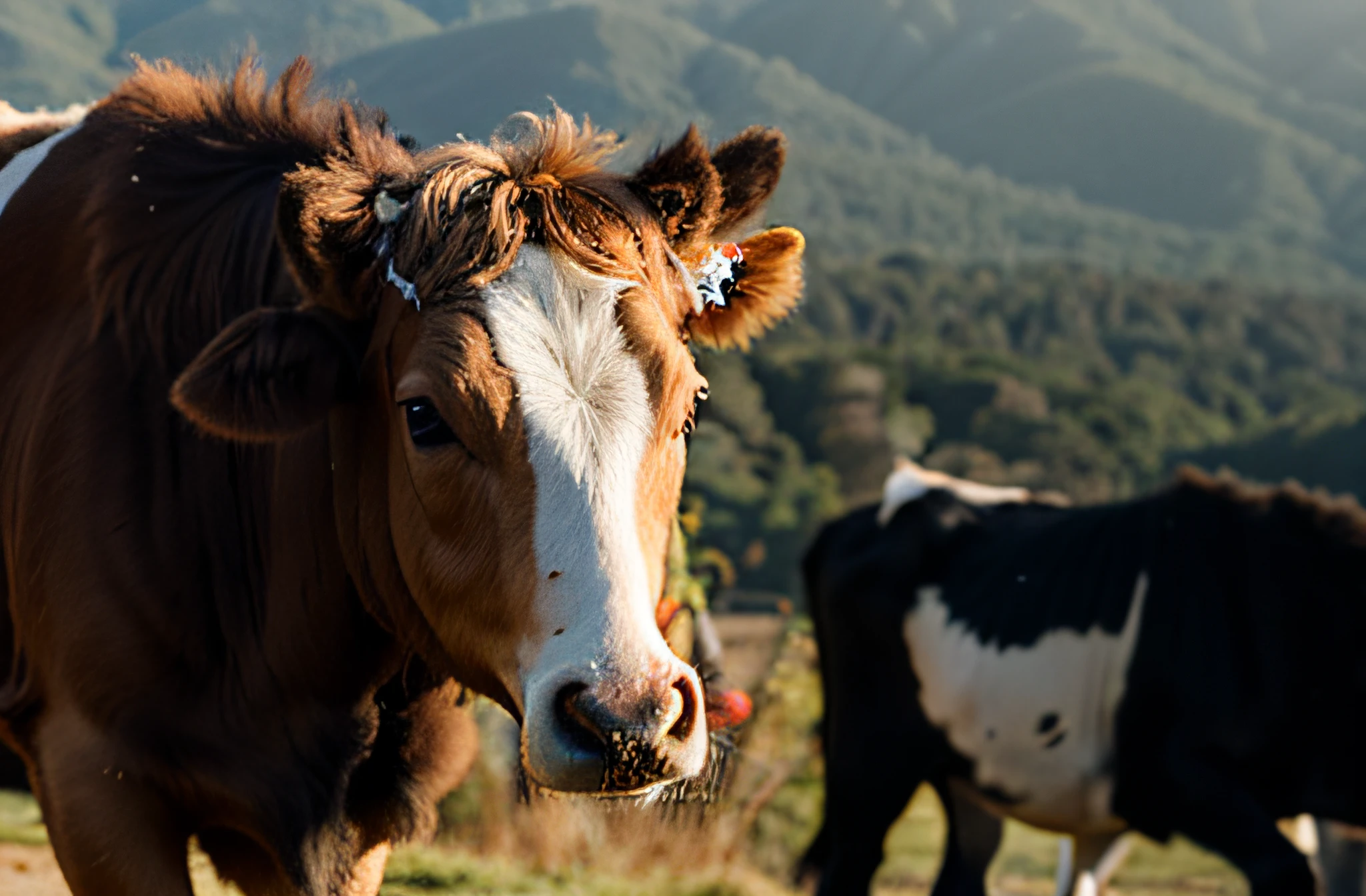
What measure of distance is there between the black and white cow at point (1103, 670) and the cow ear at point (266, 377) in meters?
4.93

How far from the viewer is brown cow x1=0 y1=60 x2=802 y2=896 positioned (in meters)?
2.60

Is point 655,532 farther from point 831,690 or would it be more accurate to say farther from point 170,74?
point 831,690

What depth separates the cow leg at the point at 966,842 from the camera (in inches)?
313

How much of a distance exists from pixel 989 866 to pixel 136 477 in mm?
6177

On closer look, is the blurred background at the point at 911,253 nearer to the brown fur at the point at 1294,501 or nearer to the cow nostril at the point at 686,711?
the cow nostril at the point at 686,711

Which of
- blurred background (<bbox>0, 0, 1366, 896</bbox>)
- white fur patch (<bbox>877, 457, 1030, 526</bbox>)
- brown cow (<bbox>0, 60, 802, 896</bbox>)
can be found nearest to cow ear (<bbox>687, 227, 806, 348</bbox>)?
brown cow (<bbox>0, 60, 802, 896</bbox>)

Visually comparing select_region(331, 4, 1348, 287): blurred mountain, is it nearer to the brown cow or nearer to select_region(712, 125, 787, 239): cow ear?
the brown cow

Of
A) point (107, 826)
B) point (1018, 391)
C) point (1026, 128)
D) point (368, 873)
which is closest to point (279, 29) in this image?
point (368, 873)

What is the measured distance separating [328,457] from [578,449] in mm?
896

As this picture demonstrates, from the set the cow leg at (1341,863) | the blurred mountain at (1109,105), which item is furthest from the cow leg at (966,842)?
the blurred mountain at (1109,105)

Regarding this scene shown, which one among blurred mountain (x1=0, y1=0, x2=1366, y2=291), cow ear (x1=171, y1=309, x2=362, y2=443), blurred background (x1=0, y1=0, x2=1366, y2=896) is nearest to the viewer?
cow ear (x1=171, y1=309, x2=362, y2=443)

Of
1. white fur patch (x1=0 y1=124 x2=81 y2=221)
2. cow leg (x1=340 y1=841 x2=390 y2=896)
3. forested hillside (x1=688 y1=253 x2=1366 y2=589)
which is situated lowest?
forested hillside (x1=688 y1=253 x2=1366 y2=589)

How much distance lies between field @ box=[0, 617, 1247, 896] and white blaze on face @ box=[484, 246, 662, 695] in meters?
0.55

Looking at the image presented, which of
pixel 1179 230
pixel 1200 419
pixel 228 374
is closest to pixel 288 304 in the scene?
pixel 228 374
